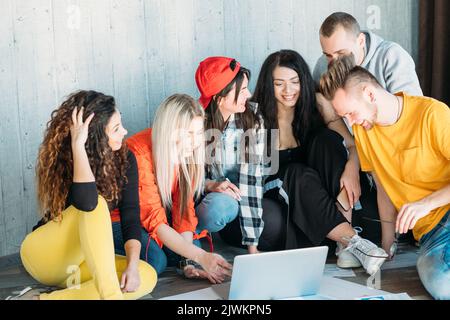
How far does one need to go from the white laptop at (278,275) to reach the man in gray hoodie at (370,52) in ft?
2.76

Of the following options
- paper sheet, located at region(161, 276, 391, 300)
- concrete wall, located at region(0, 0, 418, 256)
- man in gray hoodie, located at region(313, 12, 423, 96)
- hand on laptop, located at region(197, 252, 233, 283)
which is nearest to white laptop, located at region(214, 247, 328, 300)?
paper sheet, located at region(161, 276, 391, 300)

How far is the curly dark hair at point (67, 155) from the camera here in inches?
70.4

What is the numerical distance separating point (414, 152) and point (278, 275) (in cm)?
55

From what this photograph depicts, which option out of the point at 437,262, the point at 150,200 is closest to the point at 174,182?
the point at 150,200

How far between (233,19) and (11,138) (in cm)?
108

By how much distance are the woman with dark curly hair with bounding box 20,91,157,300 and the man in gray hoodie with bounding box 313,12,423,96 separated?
0.89 meters

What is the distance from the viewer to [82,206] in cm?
171

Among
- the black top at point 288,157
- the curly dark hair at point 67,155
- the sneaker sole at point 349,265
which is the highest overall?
the curly dark hair at point 67,155

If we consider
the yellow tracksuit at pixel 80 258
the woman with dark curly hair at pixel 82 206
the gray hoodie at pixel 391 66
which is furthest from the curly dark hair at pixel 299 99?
the yellow tracksuit at pixel 80 258

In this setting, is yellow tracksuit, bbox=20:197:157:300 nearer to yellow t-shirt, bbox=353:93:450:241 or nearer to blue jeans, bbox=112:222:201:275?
blue jeans, bbox=112:222:201:275

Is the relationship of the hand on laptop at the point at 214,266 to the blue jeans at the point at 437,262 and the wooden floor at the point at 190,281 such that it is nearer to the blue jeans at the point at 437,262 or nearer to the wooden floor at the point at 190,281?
the wooden floor at the point at 190,281

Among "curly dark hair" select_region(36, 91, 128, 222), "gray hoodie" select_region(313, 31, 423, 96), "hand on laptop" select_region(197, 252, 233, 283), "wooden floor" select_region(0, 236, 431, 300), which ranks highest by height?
"gray hoodie" select_region(313, 31, 423, 96)

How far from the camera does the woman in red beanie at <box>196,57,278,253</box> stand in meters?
2.22

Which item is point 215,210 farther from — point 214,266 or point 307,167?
point 307,167
